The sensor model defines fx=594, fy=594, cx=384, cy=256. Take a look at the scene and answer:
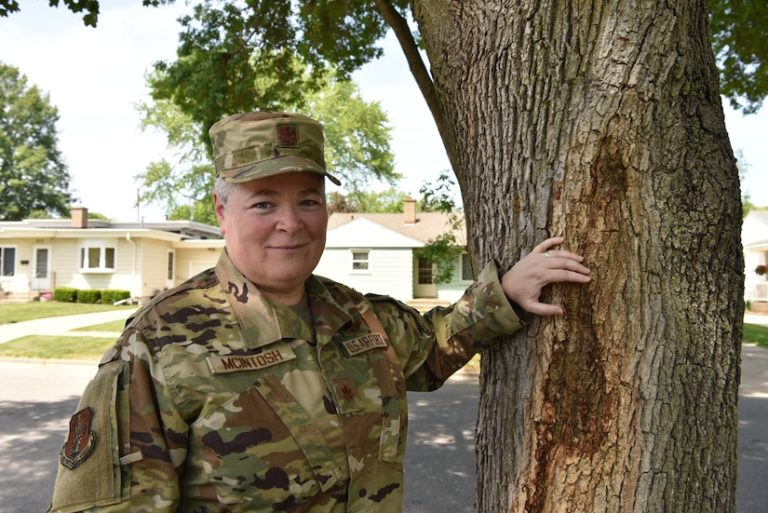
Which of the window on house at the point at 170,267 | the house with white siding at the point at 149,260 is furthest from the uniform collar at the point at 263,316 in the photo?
the window on house at the point at 170,267

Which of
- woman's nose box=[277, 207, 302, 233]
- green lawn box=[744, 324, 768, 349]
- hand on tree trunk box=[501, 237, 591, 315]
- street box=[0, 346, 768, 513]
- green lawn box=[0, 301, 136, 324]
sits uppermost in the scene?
woman's nose box=[277, 207, 302, 233]

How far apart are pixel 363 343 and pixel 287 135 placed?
757mm

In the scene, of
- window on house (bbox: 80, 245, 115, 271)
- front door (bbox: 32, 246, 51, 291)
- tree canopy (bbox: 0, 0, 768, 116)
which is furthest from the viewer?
front door (bbox: 32, 246, 51, 291)

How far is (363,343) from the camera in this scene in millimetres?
2076

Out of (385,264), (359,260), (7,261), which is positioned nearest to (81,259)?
(7,261)

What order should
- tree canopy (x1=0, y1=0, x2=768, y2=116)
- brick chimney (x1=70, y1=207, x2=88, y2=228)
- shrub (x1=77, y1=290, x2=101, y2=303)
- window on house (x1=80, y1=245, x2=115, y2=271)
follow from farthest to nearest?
1. brick chimney (x1=70, y1=207, x2=88, y2=228)
2. window on house (x1=80, y1=245, x2=115, y2=271)
3. shrub (x1=77, y1=290, x2=101, y2=303)
4. tree canopy (x1=0, y1=0, x2=768, y2=116)

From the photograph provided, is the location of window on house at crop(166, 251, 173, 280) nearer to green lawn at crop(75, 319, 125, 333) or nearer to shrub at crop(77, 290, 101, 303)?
shrub at crop(77, 290, 101, 303)

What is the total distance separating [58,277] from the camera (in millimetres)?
28094

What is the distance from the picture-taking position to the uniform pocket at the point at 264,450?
5.59 feet

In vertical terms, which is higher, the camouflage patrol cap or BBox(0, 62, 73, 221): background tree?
BBox(0, 62, 73, 221): background tree

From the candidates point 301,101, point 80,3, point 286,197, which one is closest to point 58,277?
point 301,101

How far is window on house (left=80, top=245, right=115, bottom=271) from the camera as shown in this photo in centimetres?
2788

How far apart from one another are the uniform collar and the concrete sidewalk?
12357mm

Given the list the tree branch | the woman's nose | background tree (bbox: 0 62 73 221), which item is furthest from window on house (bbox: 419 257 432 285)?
background tree (bbox: 0 62 73 221)
